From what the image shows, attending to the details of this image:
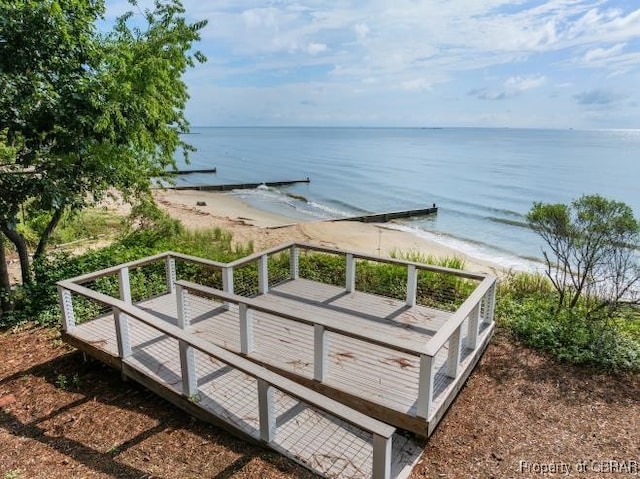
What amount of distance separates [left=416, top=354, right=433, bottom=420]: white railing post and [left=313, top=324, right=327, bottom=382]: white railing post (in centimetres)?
106

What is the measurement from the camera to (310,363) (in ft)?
16.5

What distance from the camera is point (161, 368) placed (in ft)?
16.0

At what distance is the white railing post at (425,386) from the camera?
3.83 meters

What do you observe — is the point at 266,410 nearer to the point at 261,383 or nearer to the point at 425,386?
the point at 261,383

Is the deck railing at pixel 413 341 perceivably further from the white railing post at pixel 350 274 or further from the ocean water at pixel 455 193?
the ocean water at pixel 455 193

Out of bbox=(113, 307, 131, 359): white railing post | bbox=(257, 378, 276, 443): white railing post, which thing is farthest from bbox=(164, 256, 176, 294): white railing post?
bbox=(257, 378, 276, 443): white railing post

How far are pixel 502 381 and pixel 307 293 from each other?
3.25 m

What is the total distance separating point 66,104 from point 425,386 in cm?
563

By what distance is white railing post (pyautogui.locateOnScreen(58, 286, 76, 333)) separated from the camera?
18.2 feet

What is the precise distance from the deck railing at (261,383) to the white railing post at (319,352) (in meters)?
0.58

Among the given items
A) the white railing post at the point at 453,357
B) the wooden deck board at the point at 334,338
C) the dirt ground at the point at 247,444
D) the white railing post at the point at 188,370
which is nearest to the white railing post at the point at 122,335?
the wooden deck board at the point at 334,338

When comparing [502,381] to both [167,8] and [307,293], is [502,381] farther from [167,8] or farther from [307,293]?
[167,8]

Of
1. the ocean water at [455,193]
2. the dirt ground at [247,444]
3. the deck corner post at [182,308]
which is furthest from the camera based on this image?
the ocean water at [455,193]

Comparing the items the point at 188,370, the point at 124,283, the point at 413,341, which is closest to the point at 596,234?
the point at 413,341
